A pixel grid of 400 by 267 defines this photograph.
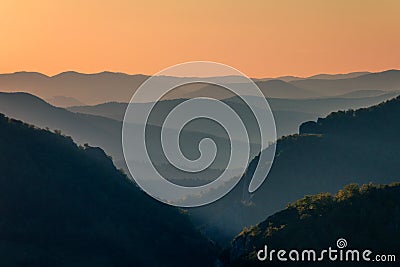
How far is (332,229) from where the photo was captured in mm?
165750

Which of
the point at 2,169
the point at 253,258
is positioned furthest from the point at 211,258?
the point at 2,169

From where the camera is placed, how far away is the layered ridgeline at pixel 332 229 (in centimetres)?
15688

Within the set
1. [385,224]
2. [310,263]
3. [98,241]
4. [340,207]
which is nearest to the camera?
[310,263]

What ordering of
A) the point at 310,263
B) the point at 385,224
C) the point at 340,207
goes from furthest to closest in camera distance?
1. the point at 340,207
2. the point at 385,224
3. the point at 310,263

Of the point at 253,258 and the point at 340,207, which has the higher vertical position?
the point at 340,207

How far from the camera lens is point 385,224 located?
163 metres

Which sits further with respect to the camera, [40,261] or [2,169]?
[2,169]

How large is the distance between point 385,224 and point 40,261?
6928 cm

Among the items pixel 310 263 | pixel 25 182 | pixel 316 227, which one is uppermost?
pixel 25 182

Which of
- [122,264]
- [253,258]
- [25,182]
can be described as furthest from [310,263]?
[25,182]

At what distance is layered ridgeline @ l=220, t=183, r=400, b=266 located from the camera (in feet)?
515

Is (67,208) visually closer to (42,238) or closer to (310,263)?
(42,238)

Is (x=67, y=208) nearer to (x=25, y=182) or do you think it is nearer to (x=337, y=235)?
(x=25, y=182)

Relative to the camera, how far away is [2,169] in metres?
199
